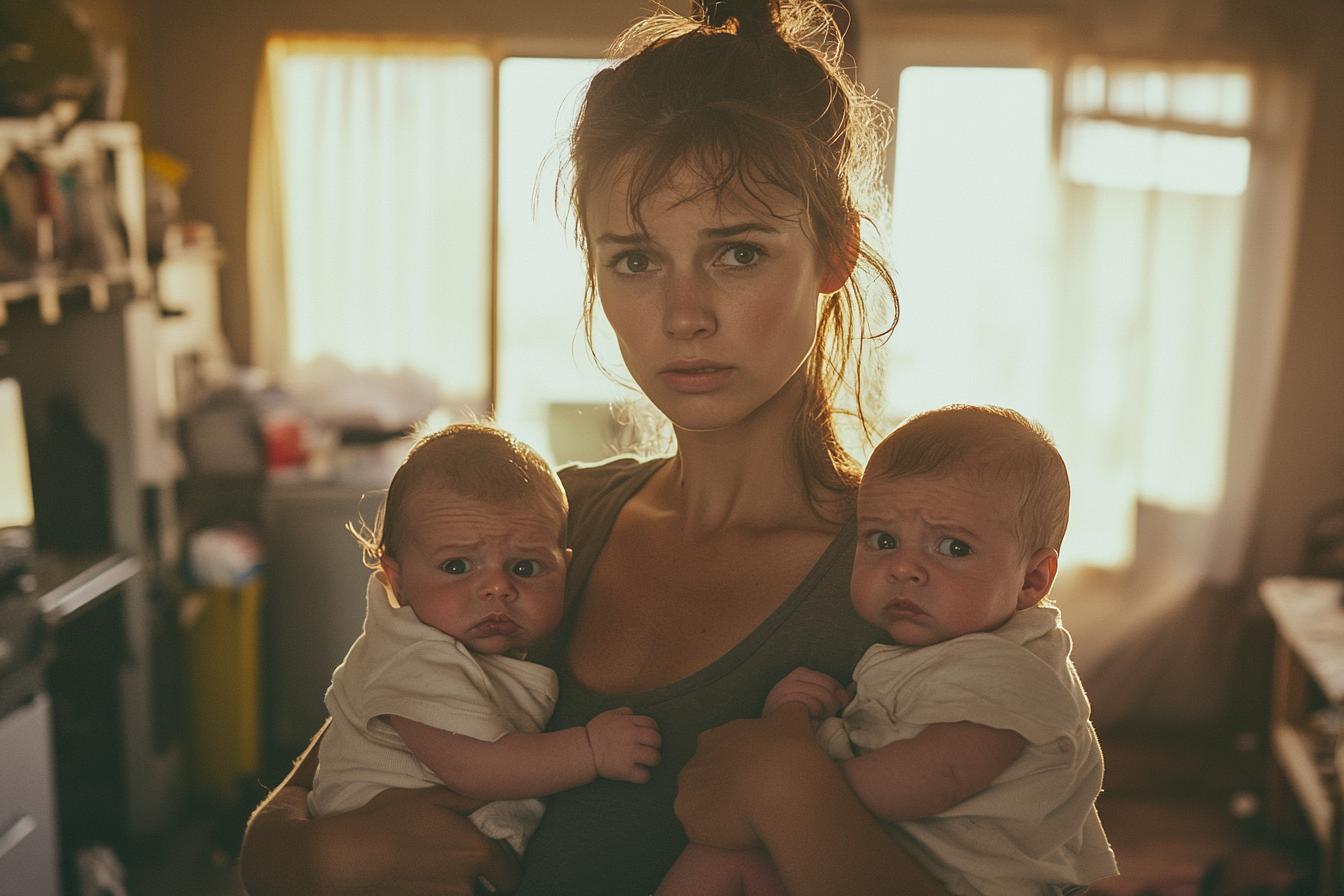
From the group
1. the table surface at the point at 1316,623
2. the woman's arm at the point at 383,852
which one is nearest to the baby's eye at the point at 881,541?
the woman's arm at the point at 383,852

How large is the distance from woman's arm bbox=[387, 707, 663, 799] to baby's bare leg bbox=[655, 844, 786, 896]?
9 cm

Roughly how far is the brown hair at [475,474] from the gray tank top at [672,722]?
9.6 inches

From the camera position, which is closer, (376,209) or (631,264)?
(631,264)

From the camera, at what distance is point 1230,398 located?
397cm

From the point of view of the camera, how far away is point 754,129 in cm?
100

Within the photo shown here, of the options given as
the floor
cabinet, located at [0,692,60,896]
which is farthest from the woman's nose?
the floor

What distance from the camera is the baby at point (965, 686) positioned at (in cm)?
91

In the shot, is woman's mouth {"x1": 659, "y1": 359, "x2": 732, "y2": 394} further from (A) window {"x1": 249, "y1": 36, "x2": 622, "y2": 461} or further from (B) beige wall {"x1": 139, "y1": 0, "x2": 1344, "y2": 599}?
(B) beige wall {"x1": 139, "y1": 0, "x2": 1344, "y2": 599}

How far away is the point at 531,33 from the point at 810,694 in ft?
12.1

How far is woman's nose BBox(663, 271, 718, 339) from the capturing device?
1.00m

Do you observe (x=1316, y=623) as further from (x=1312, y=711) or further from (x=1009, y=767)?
(x=1009, y=767)

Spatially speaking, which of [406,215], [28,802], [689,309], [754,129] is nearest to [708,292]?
[689,309]

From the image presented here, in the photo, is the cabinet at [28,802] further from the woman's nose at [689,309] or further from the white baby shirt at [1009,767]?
the white baby shirt at [1009,767]

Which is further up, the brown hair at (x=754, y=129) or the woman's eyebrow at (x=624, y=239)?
the brown hair at (x=754, y=129)
